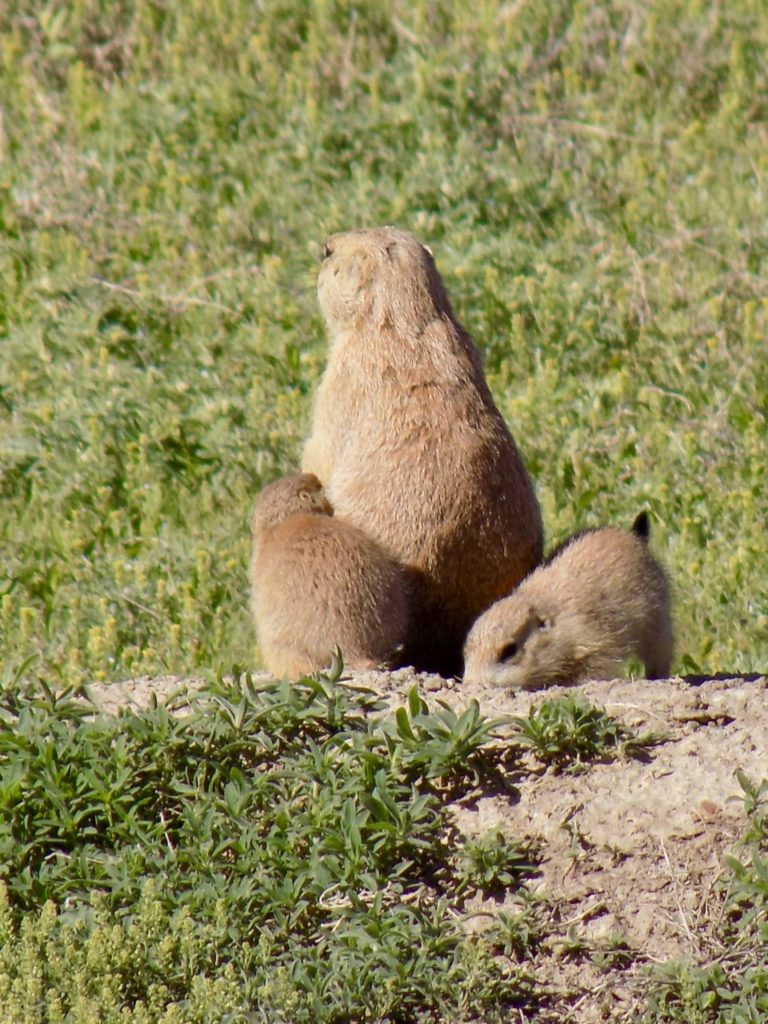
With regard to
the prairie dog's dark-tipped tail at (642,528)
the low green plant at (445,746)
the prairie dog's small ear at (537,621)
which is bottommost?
the low green plant at (445,746)

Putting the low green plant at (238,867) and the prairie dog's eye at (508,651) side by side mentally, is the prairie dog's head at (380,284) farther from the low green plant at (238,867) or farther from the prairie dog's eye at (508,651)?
the low green plant at (238,867)

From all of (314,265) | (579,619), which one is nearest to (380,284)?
(579,619)

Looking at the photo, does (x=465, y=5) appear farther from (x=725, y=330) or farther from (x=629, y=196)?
(x=725, y=330)

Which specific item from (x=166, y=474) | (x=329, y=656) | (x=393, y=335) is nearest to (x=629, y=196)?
(x=166, y=474)

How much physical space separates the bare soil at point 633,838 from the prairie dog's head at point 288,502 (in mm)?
1011

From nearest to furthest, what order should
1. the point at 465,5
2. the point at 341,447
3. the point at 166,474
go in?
the point at 341,447 → the point at 166,474 → the point at 465,5

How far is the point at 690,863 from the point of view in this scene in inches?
167

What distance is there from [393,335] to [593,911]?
218 cm

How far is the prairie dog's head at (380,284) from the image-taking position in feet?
18.4

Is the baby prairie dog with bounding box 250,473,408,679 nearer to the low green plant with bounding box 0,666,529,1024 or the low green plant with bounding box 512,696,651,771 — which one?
the low green plant with bounding box 0,666,529,1024

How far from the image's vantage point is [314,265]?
352 inches

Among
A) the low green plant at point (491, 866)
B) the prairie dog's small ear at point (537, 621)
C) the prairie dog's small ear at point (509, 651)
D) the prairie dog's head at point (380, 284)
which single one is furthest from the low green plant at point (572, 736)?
the prairie dog's head at point (380, 284)

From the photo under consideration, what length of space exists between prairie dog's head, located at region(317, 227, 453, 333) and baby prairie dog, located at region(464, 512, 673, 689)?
985mm

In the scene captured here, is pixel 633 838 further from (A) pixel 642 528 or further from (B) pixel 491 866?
(A) pixel 642 528
